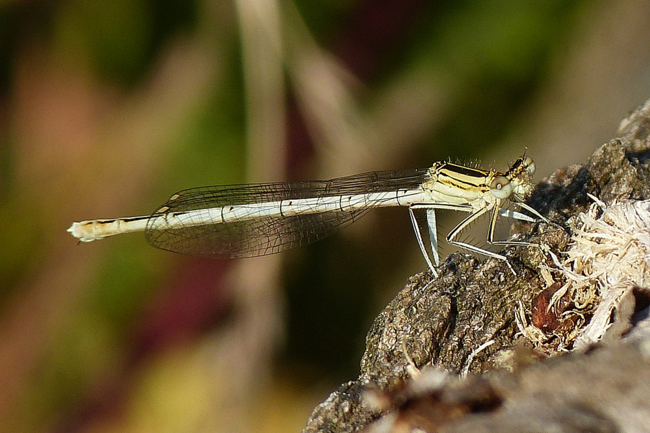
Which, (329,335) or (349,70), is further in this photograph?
(329,335)

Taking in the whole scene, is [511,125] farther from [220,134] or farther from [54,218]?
[54,218]

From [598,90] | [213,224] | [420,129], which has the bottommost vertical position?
[213,224]

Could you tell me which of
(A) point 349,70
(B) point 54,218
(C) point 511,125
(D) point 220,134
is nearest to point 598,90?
(C) point 511,125

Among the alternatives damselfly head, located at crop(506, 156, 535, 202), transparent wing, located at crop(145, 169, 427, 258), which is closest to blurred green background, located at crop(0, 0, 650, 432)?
transparent wing, located at crop(145, 169, 427, 258)

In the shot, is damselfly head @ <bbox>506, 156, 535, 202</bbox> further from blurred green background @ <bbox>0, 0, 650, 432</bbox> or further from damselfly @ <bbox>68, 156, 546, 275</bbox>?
blurred green background @ <bbox>0, 0, 650, 432</bbox>

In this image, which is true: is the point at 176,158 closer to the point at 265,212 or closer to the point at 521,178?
the point at 265,212

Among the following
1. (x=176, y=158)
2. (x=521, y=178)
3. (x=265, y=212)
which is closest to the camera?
(x=521, y=178)

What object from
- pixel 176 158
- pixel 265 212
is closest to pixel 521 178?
pixel 265 212

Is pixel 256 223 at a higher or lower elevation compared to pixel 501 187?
higher
